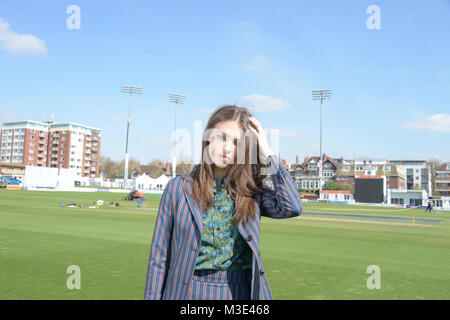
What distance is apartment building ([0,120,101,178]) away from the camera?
12100 cm

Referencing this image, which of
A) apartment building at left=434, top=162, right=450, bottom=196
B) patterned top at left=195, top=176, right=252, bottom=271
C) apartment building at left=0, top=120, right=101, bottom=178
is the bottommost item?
patterned top at left=195, top=176, right=252, bottom=271

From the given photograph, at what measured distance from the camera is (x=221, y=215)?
2338 millimetres

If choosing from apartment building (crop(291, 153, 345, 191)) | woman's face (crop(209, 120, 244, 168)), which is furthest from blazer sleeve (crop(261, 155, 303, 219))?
apartment building (crop(291, 153, 345, 191))

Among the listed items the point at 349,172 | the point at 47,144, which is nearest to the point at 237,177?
the point at 349,172

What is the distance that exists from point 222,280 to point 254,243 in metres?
0.30

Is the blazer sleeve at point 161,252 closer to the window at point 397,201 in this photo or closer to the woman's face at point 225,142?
the woman's face at point 225,142

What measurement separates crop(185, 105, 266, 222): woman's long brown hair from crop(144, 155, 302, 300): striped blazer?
53 millimetres

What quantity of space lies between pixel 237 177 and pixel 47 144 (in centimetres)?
13707

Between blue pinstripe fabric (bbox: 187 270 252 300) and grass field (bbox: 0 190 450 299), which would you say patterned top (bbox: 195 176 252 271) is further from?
grass field (bbox: 0 190 450 299)

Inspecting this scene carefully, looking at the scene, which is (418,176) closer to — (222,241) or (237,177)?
(237,177)

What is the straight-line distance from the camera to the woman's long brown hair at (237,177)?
229 cm

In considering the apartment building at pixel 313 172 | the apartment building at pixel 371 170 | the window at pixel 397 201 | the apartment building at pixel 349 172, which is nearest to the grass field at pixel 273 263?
the window at pixel 397 201

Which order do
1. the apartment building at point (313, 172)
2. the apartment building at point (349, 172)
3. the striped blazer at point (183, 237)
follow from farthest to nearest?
the apartment building at point (313, 172) → the apartment building at point (349, 172) → the striped blazer at point (183, 237)

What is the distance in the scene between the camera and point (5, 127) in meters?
126
